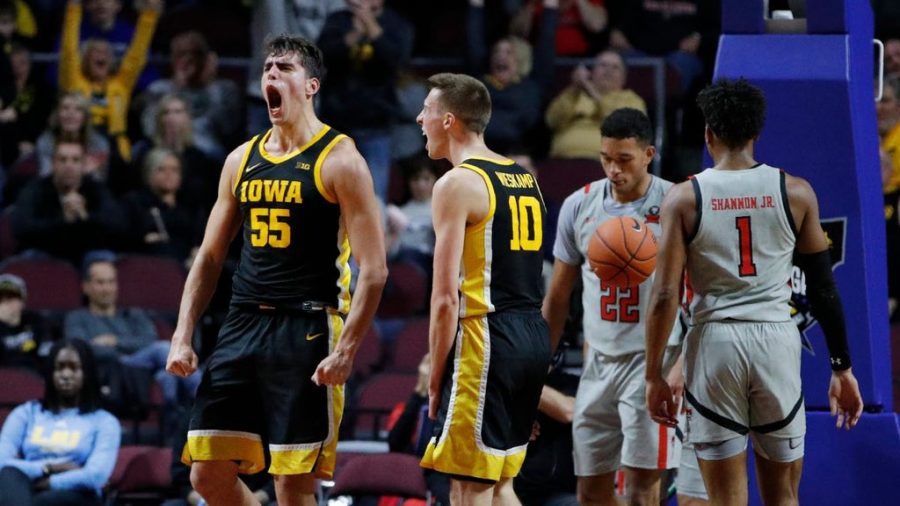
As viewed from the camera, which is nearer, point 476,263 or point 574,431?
point 476,263

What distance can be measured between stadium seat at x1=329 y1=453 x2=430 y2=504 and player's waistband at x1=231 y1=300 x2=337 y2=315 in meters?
2.72

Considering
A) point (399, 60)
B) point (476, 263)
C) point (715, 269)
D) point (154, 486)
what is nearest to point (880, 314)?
point (715, 269)

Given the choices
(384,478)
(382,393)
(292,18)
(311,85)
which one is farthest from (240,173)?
(292,18)

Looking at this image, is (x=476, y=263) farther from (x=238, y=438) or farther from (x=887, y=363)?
(x=887, y=363)

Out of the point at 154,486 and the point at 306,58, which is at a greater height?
the point at 306,58

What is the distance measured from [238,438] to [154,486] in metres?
3.26

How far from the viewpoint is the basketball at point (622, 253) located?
6.63 meters

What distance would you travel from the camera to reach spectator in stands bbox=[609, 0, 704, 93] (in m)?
13.0

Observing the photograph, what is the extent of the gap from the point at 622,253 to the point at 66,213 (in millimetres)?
5985

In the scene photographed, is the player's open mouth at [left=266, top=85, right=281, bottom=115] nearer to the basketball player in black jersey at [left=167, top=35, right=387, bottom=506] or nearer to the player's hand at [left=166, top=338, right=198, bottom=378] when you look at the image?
the basketball player in black jersey at [left=167, top=35, right=387, bottom=506]

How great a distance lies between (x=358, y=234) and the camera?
5.87 metres

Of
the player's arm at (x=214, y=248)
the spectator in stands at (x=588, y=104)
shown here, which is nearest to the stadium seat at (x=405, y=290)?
the spectator in stands at (x=588, y=104)

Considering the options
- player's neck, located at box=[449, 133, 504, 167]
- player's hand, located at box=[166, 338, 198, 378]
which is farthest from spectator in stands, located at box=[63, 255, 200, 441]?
player's neck, located at box=[449, 133, 504, 167]

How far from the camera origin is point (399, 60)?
1153 cm
